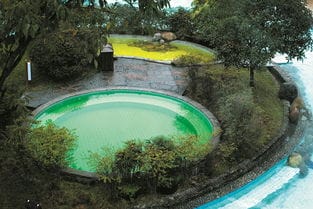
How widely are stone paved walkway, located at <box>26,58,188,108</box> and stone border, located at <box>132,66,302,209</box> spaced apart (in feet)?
9.17

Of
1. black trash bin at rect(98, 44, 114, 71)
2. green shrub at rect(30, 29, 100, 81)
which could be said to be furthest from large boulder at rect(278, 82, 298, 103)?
green shrub at rect(30, 29, 100, 81)

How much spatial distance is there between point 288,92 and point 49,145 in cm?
606

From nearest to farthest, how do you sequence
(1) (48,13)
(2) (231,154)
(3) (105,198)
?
(1) (48,13), (3) (105,198), (2) (231,154)

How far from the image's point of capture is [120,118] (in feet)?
32.8

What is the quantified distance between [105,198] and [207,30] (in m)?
4.94

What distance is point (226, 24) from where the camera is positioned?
9797 millimetres

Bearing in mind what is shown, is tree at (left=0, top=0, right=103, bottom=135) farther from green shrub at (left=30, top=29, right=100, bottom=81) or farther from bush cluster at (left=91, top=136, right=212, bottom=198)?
green shrub at (left=30, top=29, right=100, bottom=81)

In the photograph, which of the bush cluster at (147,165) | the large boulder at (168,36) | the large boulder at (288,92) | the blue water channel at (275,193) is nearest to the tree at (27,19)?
the bush cluster at (147,165)

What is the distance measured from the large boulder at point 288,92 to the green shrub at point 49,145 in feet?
18.2

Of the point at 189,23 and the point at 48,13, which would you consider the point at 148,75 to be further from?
the point at 48,13

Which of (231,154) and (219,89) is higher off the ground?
(219,89)

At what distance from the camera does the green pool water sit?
909 cm

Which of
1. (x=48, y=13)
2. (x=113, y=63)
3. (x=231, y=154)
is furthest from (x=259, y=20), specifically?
(x=48, y=13)

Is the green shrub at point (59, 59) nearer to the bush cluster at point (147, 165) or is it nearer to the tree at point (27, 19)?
the bush cluster at point (147, 165)
